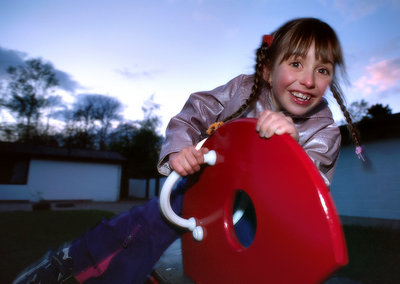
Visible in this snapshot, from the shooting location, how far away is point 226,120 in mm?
1100

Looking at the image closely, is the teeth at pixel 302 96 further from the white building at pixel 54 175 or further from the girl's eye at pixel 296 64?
the white building at pixel 54 175

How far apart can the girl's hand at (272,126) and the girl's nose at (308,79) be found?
366mm

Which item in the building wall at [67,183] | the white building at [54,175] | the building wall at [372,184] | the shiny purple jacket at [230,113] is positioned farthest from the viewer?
the white building at [54,175]

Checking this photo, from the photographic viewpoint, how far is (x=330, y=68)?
107cm

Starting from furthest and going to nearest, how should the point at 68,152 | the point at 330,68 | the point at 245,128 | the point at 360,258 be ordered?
the point at 68,152
the point at 360,258
the point at 330,68
the point at 245,128

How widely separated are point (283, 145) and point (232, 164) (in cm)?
20

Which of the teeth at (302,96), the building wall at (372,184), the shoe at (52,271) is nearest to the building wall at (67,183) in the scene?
the building wall at (372,184)

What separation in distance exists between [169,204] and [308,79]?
68 centimetres

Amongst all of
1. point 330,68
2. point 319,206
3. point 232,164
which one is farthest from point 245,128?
point 330,68

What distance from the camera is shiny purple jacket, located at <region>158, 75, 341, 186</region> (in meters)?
0.99

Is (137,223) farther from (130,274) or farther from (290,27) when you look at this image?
(290,27)

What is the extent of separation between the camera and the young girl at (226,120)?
3.46 ft

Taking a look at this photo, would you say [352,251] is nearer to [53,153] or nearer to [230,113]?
[230,113]

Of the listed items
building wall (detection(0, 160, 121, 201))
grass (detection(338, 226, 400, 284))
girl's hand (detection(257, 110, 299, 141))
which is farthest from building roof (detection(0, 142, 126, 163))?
girl's hand (detection(257, 110, 299, 141))
